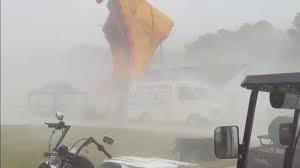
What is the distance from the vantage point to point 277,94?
237cm

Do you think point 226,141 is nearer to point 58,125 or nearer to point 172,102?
point 172,102

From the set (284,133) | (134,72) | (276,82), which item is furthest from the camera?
(134,72)

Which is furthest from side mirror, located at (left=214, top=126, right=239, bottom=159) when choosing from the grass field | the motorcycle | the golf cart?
the motorcycle

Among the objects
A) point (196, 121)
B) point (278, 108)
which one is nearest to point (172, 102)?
point (196, 121)

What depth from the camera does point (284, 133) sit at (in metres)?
2.40

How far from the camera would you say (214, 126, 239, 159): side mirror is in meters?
2.37

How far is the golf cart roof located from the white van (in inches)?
91.1

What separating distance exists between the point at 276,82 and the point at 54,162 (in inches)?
133

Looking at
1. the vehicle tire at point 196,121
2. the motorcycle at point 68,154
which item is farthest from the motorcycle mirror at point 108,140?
the vehicle tire at point 196,121

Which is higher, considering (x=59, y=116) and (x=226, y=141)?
(x=226, y=141)

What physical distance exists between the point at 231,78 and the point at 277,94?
2225 millimetres

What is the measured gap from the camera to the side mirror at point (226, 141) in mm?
2373

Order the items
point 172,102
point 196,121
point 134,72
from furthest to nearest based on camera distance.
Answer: point 134,72 → point 172,102 → point 196,121

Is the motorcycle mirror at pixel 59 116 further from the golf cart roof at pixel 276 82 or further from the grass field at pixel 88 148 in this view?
the golf cart roof at pixel 276 82
